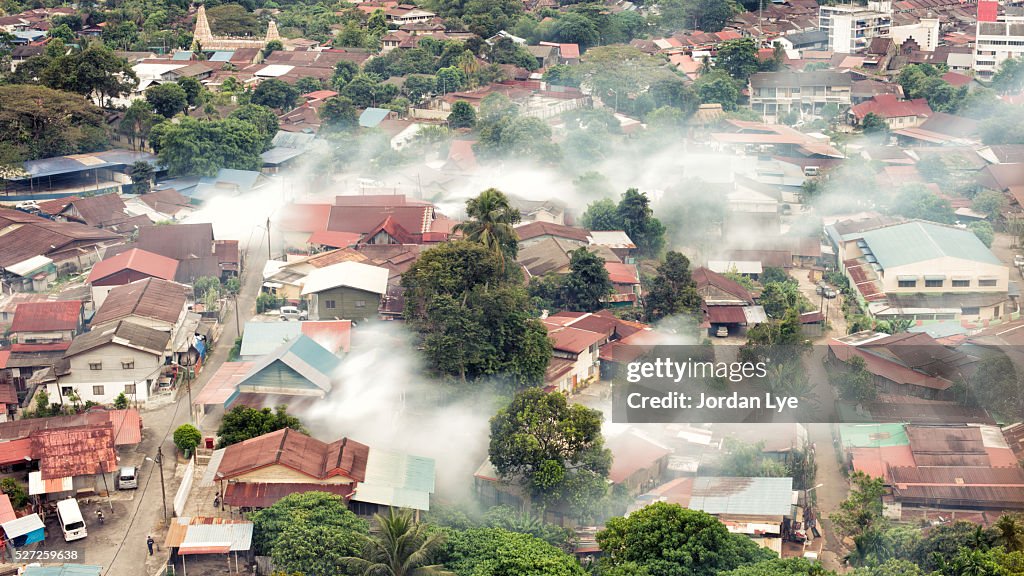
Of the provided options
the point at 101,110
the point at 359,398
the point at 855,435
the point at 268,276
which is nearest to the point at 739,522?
the point at 855,435

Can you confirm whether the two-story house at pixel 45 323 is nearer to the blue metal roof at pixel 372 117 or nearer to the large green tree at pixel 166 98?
the large green tree at pixel 166 98

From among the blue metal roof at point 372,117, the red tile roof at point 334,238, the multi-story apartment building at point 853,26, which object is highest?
the red tile roof at point 334,238

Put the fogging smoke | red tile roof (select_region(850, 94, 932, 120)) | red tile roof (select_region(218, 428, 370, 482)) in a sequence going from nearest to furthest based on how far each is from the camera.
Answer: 1. red tile roof (select_region(218, 428, 370, 482))
2. the fogging smoke
3. red tile roof (select_region(850, 94, 932, 120))

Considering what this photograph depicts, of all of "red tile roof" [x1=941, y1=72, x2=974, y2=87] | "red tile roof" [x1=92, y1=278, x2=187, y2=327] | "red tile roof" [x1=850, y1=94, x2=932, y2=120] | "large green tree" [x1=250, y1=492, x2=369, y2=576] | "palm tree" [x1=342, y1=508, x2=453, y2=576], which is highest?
"palm tree" [x1=342, y1=508, x2=453, y2=576]

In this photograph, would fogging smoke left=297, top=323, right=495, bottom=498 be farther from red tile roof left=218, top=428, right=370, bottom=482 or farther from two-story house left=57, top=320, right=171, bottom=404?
two-story house left=57, top=320, right=171, bottom=404

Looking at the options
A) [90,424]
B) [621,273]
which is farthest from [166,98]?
[90,424]

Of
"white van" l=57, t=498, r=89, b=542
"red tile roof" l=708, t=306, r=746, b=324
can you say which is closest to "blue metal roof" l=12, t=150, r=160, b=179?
"red tile roof" l=708, t=306, r=746, b=324

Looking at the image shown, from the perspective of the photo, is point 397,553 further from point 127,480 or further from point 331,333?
point 331,333
